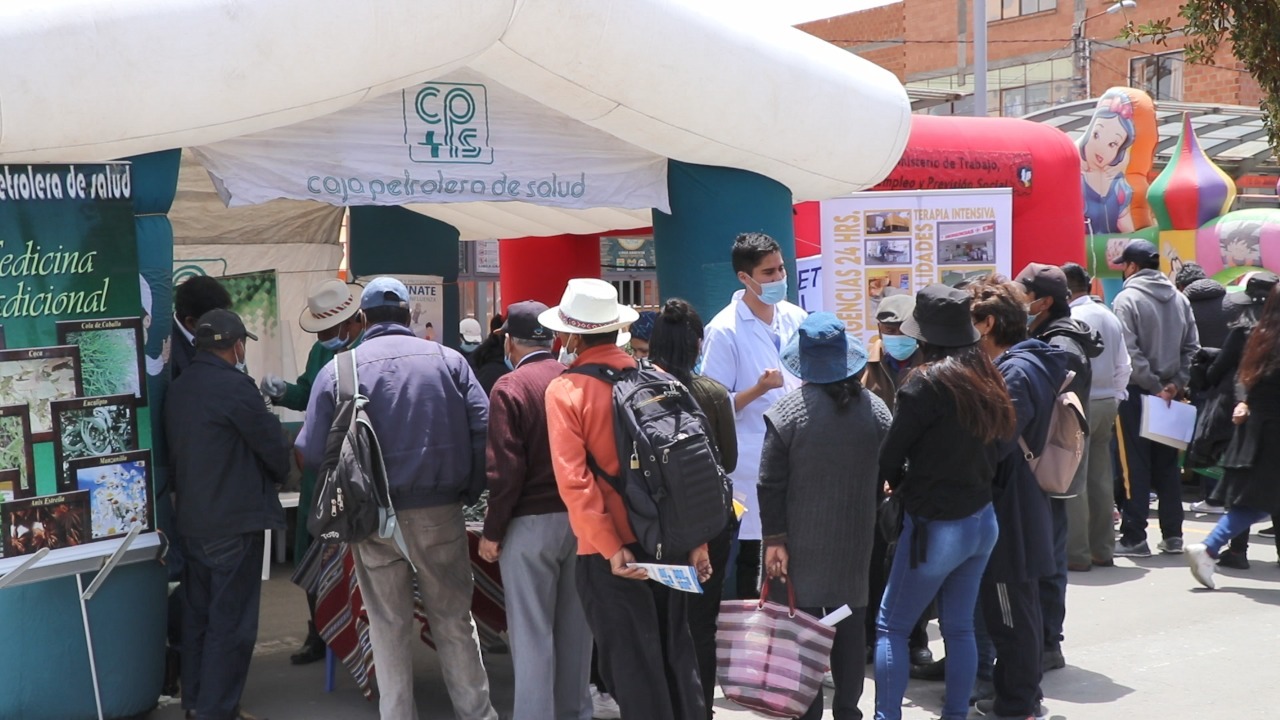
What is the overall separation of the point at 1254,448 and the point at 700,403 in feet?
12.4

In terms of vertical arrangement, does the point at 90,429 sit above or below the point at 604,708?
above

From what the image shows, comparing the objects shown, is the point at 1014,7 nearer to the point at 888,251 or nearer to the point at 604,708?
the point at 888,251

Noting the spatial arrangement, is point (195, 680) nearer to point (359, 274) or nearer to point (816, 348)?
point (816, 348)

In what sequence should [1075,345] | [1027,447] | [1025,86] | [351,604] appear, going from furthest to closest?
1. [1025,86]
2. [1075,345]
3. [351,604]
4. [1027,447]

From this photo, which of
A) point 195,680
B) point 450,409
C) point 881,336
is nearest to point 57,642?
point 195,680

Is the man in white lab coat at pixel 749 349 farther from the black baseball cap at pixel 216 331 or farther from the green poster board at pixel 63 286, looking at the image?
the green poster board at pixel 63 286

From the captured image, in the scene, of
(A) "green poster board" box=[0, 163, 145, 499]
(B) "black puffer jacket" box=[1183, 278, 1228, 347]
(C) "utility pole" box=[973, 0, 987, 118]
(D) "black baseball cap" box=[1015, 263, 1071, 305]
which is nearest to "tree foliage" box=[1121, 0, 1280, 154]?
(D) "black baseball cap" box=[1015, 263, 1071, 305]

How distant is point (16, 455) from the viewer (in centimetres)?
446

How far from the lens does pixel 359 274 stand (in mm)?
9242

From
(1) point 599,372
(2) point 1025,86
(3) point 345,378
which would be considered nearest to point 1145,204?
(1) point 599,372

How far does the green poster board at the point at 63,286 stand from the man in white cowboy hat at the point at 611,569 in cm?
178

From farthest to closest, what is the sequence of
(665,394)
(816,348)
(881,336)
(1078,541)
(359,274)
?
(359,274), (1078,541), (881,336), (816,348), (665,394)

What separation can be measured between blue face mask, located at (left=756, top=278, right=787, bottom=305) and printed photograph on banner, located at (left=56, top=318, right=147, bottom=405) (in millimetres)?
2433

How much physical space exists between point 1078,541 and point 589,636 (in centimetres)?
384
